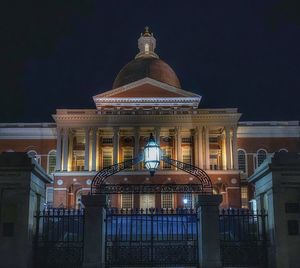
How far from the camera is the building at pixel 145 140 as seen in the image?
56.5 metres

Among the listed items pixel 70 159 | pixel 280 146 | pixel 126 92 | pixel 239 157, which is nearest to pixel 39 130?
pixel 70 159

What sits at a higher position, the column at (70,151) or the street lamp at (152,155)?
the column at (70,151)

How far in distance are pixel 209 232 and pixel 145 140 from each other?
44.7 meters

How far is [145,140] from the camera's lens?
198 feet

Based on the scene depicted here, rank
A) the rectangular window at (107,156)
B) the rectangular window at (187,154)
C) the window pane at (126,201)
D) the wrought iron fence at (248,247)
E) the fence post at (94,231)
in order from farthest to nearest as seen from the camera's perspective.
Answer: the rectangular window at (187,154) → the rectangular window at (107,156) → the window pane at (126,201) → the wrought iron fence at (248,247) → the fence post at (94,231)

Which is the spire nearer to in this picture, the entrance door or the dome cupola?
the dome cupola

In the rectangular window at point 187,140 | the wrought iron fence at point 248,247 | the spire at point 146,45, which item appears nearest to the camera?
the wrought iron fence at point 248,247

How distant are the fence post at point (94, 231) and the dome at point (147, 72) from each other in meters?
52.0

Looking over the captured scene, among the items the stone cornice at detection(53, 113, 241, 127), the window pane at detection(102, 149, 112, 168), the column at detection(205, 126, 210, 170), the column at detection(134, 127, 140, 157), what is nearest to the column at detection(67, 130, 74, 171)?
the stone cornice at detection(53, 113, 241, 127)

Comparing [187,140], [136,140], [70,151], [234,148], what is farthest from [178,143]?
[70,151]

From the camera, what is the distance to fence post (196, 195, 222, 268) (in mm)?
15758

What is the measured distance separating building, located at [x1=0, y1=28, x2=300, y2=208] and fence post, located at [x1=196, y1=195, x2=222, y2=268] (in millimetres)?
35475

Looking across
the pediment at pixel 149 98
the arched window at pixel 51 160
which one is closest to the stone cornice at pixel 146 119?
the pediment at pixel 149 98

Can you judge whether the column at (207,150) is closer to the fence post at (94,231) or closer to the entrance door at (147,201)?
the entrance door at (147,201)
